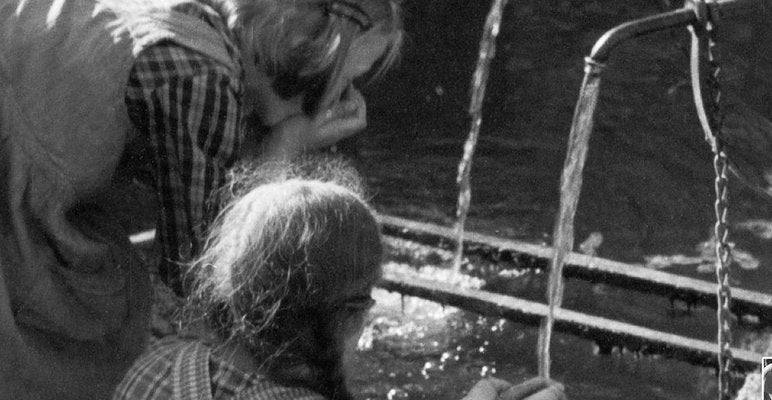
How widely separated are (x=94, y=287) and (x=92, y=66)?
0.40 m

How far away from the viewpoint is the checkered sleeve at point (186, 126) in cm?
198

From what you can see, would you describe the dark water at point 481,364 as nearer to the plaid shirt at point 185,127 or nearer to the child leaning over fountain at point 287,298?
the plaid shirt at point 185,127

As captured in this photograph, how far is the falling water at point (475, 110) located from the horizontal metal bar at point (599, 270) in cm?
8

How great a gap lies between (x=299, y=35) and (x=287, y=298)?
62 cm

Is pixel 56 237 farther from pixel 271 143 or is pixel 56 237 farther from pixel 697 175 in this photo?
pixel 697 175

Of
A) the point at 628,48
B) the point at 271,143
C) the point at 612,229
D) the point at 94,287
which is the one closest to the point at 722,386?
the point at 271,143

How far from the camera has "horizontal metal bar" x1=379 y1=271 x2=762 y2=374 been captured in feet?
10.5

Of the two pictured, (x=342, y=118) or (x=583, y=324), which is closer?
(x=342, y=118)

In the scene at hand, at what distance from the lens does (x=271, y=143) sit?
2.29m

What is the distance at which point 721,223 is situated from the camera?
2.40 meters

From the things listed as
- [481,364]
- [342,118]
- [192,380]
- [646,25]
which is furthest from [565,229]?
[192,380]

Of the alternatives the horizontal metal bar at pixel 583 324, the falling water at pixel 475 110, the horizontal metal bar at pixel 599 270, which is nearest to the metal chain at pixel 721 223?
the horizontal metal bar at pixel 583 324

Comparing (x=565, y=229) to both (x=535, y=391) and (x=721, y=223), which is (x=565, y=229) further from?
(x=535, y=391)

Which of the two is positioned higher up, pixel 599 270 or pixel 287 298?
pixel 287 298
